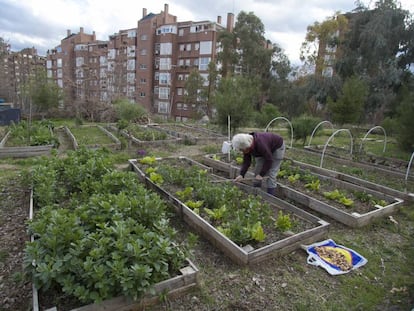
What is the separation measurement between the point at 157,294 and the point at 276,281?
1185 millimetres

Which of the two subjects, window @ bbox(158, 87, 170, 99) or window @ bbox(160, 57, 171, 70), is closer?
window @ bbox(160, 57, 171, 70)

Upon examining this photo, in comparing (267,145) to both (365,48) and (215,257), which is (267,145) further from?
(365,48)

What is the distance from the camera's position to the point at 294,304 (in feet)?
7.78

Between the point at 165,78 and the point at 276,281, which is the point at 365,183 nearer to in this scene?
the point at 276,281

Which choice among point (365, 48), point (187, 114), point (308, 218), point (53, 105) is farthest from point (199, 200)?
point (187, 114)

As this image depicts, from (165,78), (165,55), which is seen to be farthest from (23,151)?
(165,55)

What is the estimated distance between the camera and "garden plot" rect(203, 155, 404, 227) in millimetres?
3926

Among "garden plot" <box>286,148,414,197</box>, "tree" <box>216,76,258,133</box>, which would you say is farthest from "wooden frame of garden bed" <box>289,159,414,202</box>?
"tree" <box>216,76,258,133</box>

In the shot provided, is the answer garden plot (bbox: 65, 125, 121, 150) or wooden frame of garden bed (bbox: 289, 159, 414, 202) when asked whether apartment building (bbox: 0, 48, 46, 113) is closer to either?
garden plot (bbox: 65, 125, 121, 150)

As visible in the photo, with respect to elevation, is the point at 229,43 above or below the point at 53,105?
above

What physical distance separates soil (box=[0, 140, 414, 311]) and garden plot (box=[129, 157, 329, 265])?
14cm

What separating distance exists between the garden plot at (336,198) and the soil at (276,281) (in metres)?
0.35

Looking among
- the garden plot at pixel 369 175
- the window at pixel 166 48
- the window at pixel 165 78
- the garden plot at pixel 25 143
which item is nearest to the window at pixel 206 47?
the window at pixel 166 48

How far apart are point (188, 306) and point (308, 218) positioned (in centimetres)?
213
